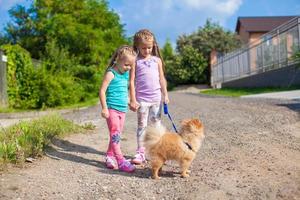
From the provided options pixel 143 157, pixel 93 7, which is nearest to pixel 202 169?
pixel 143 157

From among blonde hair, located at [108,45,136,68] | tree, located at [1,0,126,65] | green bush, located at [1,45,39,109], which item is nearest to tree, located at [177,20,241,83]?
tree, located at [1,0,126,65]

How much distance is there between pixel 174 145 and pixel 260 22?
53.0m

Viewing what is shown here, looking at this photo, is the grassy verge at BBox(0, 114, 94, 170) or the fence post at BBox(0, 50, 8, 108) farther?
the fence post at BBox(0, 50, 8, 108)

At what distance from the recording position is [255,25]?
54.0m

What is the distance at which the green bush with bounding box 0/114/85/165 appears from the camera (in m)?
5.22

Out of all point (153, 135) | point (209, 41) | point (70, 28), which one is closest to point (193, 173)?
point (153, 135)

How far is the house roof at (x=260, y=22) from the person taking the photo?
5284 cm

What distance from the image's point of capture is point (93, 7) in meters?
27.2

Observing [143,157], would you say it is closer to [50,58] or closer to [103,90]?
[103,90]

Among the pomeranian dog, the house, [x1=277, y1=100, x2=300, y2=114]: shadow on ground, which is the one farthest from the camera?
the house

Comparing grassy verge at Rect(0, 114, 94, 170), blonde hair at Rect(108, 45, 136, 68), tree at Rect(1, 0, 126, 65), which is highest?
tree at Rect(1, 0, 126, 65)

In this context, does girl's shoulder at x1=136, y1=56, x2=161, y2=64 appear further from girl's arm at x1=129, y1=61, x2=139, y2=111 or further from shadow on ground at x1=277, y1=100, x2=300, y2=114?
shadow on ground at x1=277, y1=100, x2=300, y2=114

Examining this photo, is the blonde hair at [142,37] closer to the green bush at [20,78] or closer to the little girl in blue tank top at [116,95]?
the little girl in blue tank top at [116,95]

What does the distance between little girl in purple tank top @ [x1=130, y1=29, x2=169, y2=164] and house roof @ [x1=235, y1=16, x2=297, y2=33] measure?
48822 millimetres
